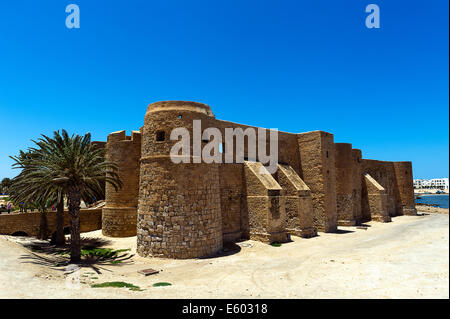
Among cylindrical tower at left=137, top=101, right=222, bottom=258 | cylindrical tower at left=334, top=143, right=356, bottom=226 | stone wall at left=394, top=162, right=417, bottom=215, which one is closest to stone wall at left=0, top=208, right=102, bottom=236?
cylindrical tower at left=137, top=101, right=222, bottom=258

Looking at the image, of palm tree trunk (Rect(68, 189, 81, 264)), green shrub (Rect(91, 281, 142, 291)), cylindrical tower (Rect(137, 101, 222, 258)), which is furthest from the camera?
cylindrical tower (Rect(137, 101, 222, 258))

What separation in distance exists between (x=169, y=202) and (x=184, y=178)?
154 cm

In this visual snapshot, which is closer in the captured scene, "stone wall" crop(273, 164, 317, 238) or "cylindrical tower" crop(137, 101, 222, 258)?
"cylindrical tower" crop(137, 101, 222, 258)

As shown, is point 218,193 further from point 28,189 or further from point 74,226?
point 28,189

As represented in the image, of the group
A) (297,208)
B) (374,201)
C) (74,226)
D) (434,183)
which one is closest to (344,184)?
(374,201)

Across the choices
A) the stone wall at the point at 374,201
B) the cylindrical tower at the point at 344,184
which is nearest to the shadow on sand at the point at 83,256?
the cylindrical tower at the point at 344,184

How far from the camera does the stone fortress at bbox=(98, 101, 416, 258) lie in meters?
14.4

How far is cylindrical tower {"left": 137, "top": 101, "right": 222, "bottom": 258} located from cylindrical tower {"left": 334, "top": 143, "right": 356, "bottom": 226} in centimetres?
1541

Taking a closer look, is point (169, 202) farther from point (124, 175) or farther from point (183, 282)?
point (124, 175)

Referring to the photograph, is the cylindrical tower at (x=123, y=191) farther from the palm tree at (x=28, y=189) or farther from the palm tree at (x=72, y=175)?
the palm tree at (x=72, y=175)

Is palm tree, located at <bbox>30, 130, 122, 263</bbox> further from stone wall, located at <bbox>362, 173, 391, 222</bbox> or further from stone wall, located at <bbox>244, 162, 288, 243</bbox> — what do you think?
stone wall, located at <bbox>362, 173, 391, 222</bbox>

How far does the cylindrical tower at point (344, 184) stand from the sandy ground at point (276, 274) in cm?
927

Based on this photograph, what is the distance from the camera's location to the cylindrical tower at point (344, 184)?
2553 cm
